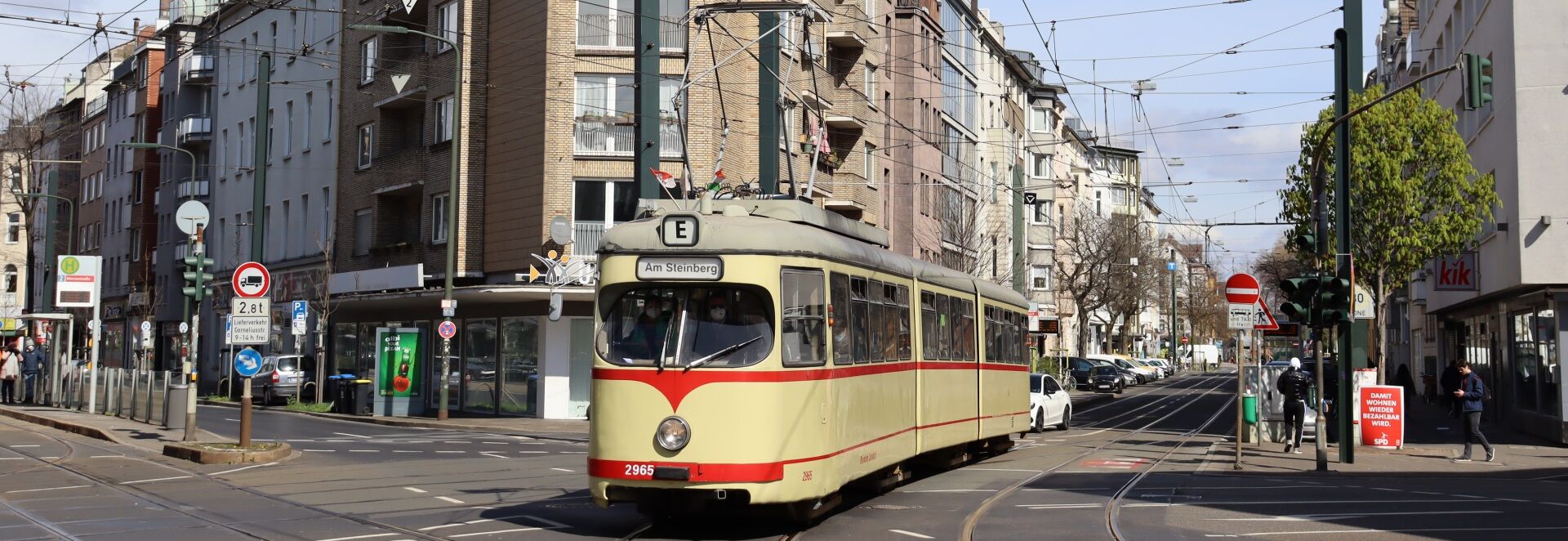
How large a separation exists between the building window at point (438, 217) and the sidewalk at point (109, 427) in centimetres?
1012

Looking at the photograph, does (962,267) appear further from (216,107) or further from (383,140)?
(216,107)

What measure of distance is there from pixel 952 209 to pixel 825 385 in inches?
1726

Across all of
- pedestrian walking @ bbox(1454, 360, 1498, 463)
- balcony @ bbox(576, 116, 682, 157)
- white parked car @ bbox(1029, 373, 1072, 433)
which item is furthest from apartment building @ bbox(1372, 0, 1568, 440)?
balcony @ bbox(576, 116, 682, 157)

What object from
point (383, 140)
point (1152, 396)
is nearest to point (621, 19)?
point (383, 140)

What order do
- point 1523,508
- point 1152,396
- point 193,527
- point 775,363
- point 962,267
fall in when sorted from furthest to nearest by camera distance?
point 1152,396 < point 962,267 < point 1523,508 < point 193,527 < point 775,363

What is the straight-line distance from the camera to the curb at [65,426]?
2667cm

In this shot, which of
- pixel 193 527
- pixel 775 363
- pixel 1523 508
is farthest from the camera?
pixel 1523 508

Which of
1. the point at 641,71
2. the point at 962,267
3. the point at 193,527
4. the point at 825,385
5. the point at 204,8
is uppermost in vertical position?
the point at 204,8

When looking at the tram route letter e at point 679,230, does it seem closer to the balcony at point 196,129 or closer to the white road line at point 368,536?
the white road line at point 368,536

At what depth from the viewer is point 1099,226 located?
243ft

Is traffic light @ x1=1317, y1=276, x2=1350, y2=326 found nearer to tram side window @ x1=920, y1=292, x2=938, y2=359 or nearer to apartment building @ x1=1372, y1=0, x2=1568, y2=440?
tram side window @ x1=920, y1=292, x2=938, y2=359

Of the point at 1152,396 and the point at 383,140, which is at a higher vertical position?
the point at 383,140

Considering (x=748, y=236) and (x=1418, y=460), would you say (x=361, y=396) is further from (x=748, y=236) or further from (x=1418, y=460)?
(x=748, y=236)

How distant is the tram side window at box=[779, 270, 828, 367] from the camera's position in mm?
13086
